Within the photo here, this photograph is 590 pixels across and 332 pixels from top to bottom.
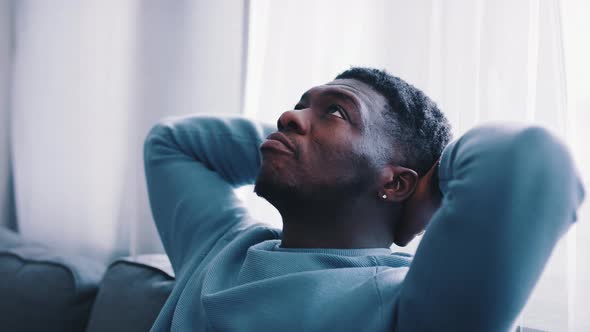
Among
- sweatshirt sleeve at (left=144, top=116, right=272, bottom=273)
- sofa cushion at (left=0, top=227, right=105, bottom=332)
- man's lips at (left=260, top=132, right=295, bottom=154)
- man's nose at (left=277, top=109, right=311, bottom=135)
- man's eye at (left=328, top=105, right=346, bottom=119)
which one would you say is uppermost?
man's eye at (left=328, top=105, right=346, bottom=119)

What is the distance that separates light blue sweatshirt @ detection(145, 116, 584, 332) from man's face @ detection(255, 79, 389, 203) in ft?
0.35

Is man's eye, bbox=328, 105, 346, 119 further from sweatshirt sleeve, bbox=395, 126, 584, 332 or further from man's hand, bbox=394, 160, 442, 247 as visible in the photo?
sweatshirt sleeve, bbox=395, 126, 584, 332

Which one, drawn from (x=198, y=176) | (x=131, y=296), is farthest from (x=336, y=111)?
(x=131, y=296)

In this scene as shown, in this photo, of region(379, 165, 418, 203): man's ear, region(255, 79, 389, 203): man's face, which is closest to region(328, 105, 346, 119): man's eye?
region(255, 79, 389, 203): man's face

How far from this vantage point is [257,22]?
1458 mm

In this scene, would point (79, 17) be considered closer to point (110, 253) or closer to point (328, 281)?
point (110, 253)

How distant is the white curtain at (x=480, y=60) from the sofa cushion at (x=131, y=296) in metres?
0.48

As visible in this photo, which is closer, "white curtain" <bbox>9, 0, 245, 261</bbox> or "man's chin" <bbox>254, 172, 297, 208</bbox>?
"man's chin" <bbox>254, 172, 297, 208</bbox>

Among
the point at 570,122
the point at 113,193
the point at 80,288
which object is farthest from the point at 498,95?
the point at 113,193

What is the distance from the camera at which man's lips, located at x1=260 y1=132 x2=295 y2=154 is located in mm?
904

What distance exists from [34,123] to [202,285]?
1137 millimetres

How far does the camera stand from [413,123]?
37.3 inches

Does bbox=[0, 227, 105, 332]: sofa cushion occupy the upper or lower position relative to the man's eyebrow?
lower

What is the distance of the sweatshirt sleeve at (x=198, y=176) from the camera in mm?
1061
